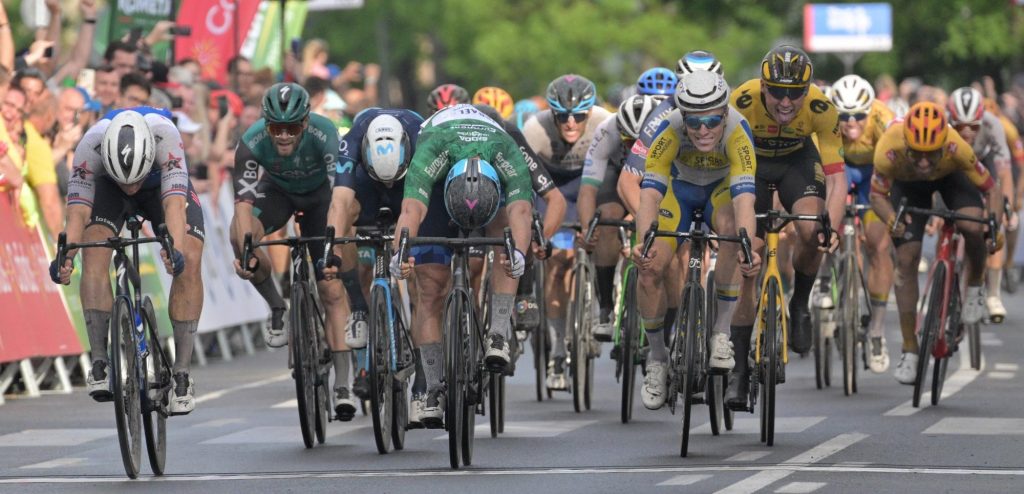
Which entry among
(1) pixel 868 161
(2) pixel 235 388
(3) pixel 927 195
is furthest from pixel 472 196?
(1) pixel 868 161

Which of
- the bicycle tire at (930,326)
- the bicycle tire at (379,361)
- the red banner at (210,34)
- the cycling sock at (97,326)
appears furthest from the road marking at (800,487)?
the red banner at (210,34)

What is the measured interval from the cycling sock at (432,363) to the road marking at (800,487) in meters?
2.07

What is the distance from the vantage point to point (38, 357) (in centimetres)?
1805

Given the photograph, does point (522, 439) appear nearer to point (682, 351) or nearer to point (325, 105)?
point (682, 351)

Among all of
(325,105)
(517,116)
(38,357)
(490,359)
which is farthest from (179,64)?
(490,359)

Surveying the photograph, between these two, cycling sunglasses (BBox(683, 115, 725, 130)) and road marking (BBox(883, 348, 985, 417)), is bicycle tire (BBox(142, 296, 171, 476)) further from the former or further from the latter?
road marking (BBox(883, 348, 985, 417))

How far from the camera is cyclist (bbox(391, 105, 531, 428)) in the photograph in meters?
12.3

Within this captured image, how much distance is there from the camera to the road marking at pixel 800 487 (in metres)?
11.1

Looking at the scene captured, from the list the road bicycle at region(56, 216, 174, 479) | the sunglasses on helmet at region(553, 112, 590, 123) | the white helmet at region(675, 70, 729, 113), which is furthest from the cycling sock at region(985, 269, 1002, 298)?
the road bicycle at region(56, 216, 174, 479)

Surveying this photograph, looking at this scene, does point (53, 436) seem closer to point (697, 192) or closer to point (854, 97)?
point (697, 192)

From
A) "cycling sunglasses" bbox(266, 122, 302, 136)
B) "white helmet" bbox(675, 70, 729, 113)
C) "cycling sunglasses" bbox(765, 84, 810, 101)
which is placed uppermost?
"cycling sunglasses" bbox(765, 84, 810, 101)

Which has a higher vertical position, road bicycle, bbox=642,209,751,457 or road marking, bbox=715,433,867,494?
road bicycle, bbox=642,209,751,457

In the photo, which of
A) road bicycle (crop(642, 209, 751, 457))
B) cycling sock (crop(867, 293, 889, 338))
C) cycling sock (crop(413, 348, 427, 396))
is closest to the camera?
road bicycle (crop(642, 209, 751, 457))

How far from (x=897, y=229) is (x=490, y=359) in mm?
4165
